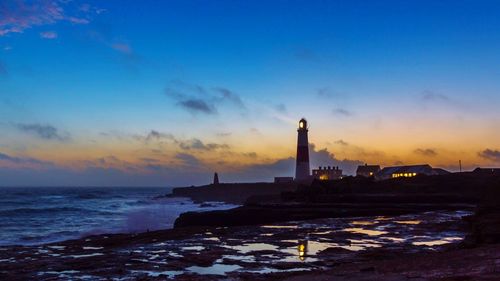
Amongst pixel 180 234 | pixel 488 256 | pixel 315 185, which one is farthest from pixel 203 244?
pixel 315 185

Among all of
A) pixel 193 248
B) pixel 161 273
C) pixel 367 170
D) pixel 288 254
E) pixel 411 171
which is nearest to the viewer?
pixel 161 273

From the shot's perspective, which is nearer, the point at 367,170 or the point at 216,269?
the point at 216,269

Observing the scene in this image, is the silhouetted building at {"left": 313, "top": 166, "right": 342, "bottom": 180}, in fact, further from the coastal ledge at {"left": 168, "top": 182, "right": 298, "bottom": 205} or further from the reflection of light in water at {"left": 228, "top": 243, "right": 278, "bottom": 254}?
the reflection of light in water at {"left": 228, "top": 243, "right": 278, "bottom": 254}

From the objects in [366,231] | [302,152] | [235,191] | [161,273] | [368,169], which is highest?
[302,152]

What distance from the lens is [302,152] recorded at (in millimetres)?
75750

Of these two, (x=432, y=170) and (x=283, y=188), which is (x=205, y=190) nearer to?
(x=283, y=188)

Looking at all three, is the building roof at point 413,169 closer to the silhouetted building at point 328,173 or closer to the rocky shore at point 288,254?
the silhouetted building at point 328,173

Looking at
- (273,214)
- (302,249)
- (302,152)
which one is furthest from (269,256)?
(302,152)

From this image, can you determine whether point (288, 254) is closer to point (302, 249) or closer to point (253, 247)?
point (302, 249)

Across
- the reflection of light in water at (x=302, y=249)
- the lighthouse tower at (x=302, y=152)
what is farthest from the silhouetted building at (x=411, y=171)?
the reflection of light in water at (x=302, y=249)

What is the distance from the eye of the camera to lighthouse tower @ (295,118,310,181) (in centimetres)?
7481

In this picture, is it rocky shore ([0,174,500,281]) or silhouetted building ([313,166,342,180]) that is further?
silhouetted building ([313,166,342,180])

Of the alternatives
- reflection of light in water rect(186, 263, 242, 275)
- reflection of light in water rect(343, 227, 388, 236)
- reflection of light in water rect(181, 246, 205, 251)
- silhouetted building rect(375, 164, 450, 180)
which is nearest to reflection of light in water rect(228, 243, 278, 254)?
reflection of light in water rect(181, 246, 205, 251)

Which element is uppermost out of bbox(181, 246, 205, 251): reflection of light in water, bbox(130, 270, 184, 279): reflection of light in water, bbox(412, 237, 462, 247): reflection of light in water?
bbox(412, 237, 462, 247): reflection of light in water
